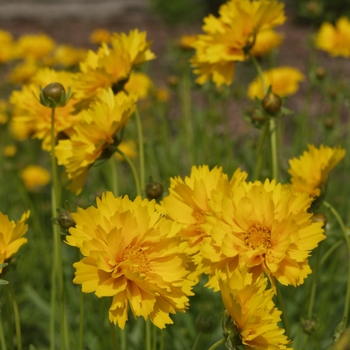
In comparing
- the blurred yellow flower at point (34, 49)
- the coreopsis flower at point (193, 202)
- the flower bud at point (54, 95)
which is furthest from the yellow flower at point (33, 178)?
the coreopsis flower at point (193, 202)

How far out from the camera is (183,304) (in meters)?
0.71

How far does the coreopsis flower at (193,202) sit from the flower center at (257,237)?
8 centimetres

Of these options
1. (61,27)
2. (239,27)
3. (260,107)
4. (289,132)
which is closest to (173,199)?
(260,107)

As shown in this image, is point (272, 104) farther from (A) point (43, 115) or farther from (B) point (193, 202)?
(A) point (43, 115)

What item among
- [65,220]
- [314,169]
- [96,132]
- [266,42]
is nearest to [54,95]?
[96,132]

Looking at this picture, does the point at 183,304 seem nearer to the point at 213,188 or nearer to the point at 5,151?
the point at 213,188

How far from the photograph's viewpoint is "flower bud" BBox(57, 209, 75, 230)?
2.77ft

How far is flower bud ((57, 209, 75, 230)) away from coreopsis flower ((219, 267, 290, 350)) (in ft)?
0.89

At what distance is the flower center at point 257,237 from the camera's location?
742 mm

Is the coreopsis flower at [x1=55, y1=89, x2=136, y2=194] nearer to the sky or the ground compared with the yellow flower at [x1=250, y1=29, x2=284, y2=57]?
nearer to the sky

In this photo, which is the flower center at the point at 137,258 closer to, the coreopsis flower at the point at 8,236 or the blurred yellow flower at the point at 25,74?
the coreopsis flower at the point at 8,236

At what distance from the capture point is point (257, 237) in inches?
29.3

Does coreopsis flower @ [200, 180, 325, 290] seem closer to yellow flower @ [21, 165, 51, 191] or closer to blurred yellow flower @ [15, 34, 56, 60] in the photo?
yellow flower @ [21, 165, 51, 191]

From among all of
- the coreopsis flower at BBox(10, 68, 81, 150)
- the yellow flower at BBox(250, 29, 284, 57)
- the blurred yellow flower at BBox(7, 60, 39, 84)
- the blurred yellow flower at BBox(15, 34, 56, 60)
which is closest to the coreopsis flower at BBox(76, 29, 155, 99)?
the coreopsis flower at BBox(10, 68, 81, 150)
